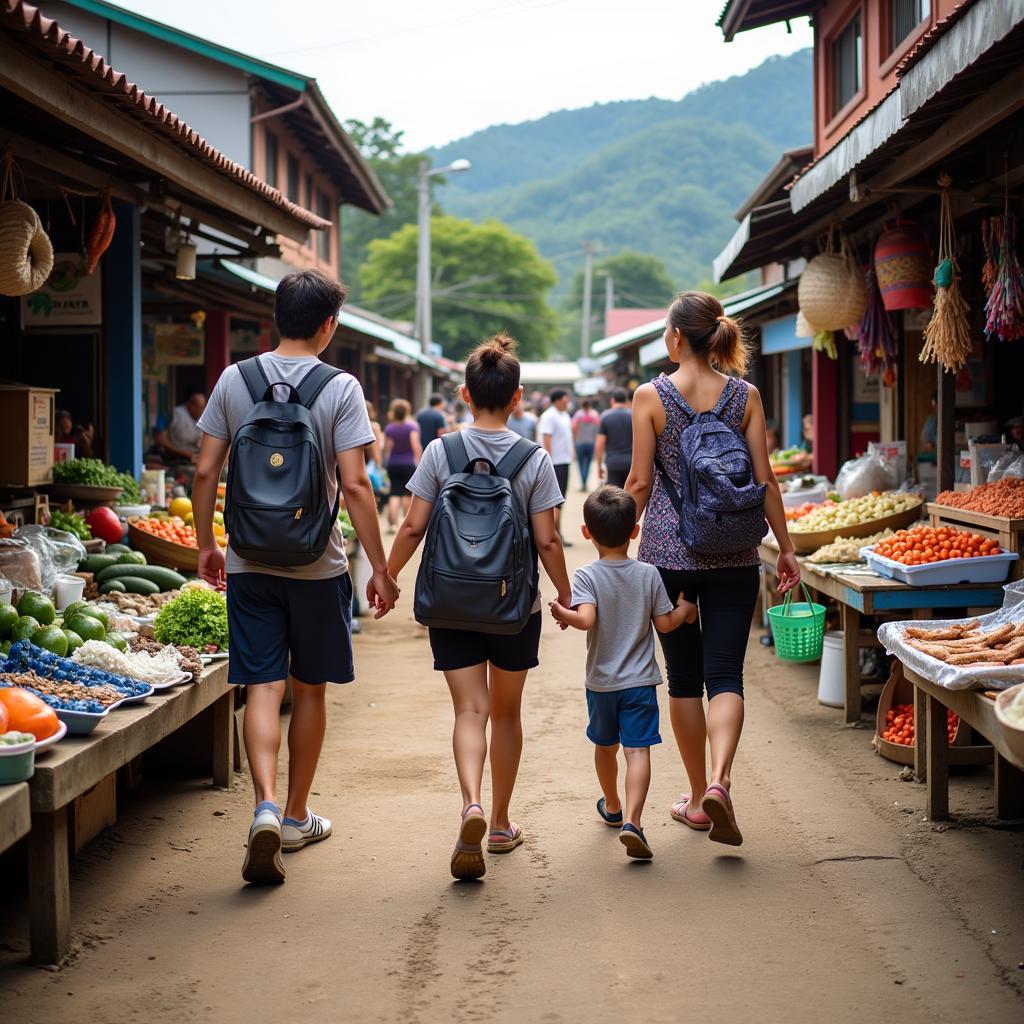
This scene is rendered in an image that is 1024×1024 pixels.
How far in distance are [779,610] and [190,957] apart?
495 centimetres

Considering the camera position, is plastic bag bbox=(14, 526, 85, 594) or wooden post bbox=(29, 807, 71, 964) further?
plastic bag bbox=(14, 526, 85, 594)

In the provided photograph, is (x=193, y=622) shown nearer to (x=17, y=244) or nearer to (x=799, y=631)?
(x=17, y=244)

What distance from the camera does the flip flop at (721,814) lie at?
5035mm

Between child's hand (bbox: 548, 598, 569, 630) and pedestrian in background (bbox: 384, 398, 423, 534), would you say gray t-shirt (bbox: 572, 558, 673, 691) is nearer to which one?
child's hand (bbox: 548, 598, 569, 630)

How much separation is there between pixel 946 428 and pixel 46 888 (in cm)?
651

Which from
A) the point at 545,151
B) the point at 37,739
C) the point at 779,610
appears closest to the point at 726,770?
the point at 37,739

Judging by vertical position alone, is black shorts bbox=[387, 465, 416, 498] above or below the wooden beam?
below

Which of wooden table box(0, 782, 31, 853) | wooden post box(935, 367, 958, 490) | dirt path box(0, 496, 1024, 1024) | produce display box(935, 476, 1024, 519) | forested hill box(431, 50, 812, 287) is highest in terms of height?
forested hill box(431, 50, 812, 287)

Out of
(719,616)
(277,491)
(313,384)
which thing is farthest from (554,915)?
(313,384)

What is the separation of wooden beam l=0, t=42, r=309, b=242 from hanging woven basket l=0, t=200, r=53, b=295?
1.74ft

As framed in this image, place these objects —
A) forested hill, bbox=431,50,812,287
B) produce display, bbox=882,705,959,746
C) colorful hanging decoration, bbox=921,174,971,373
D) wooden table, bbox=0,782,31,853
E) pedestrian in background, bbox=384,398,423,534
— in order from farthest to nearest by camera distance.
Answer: forested hill, bbox=431,50,812,287 < pedestrian in background, bbox=384,398,423,534 < colorful hanging decoration, bbox=921,174,971,373 < produce display, bbox=882,705,959,746 < wooden table, bbox=0,782,31,853

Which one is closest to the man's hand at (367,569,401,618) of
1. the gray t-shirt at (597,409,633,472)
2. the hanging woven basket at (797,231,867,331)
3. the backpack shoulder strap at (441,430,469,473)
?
the backpack shoulder strap at (441,430,469,473)

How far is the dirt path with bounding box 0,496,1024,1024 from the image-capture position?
388cm

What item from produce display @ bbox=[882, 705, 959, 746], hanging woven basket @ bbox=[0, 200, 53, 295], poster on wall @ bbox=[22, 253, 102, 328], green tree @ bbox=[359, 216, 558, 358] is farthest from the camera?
green tree @ bbox=[359, 216, 558, 358]
